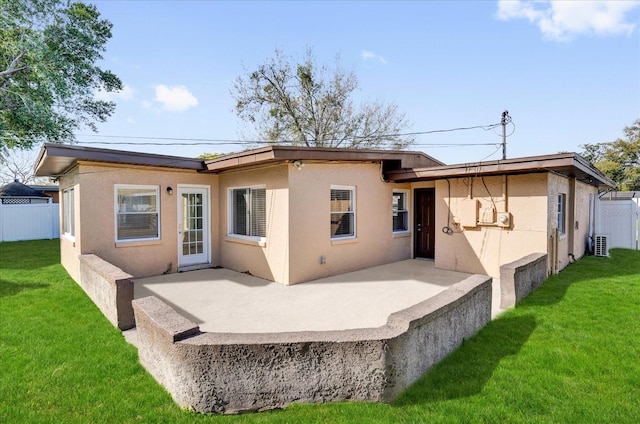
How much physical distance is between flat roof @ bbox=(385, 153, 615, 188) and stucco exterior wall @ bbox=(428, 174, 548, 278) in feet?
0.96

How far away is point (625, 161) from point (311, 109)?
104ft

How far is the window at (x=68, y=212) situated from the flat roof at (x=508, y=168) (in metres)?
8.56

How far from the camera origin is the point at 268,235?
820 centimetres

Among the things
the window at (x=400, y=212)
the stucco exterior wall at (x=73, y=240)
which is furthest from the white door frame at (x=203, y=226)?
the window at (x=400, y=212)

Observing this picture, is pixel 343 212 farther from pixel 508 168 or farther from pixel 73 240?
pixel 73 240

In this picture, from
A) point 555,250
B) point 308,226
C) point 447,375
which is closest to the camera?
point 447,375

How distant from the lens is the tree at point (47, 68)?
15.4 metres

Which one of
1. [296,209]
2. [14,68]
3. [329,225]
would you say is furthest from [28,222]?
[329,225]

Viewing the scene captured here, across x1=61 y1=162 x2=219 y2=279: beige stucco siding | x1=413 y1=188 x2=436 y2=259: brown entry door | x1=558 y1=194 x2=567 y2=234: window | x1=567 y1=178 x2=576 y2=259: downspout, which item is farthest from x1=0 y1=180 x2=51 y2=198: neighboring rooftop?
x1=567 y1=178 x2=576 y2=259: downspout

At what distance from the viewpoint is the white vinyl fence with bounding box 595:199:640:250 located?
14.0 metres

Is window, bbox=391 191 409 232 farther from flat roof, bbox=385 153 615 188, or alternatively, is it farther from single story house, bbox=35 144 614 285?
flat roof, bbox=385 153 615 188

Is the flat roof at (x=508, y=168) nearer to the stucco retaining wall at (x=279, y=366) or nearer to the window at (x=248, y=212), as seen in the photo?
the window at (x=248, y=212)

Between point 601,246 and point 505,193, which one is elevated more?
point 505,193

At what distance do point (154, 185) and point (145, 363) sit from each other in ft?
19.0
